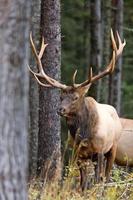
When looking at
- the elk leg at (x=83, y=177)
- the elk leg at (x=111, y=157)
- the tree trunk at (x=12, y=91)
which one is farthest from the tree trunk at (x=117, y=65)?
the tree trunk at (x=12, y=91)

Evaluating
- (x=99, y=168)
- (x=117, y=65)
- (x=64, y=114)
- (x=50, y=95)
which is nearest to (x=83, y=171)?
(x=99, y=168)

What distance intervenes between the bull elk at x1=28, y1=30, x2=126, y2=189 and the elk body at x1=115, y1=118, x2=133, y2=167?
533 mm

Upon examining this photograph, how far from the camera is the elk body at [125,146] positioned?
13547 mm

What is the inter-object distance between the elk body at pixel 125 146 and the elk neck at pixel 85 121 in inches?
40.4

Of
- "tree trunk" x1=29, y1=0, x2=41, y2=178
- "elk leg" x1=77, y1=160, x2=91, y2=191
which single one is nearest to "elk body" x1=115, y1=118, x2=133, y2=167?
"elk leg" x1=77, y1=160, x2=91, y2=191

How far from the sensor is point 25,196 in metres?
5.24

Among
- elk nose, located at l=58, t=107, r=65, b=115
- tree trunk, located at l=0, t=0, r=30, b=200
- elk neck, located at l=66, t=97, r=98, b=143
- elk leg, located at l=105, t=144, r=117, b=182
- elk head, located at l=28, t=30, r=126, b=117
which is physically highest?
tree trunk, located at l=0, t=0, r=30, b=200

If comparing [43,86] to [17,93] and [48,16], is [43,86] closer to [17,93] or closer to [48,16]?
[48,16]

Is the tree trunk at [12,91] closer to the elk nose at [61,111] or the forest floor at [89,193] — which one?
the forest floor at [89,193]

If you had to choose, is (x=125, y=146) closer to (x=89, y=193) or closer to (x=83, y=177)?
(x=83, y=177)

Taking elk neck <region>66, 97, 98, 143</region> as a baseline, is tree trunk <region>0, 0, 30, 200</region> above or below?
above

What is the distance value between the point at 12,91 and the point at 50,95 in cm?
749

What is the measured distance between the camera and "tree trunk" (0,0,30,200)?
5125mm

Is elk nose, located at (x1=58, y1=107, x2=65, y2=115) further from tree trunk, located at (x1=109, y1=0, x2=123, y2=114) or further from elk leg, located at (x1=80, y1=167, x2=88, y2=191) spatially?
tree trunk, located at (x1=109, y1=0, x2=123, y2=114)
